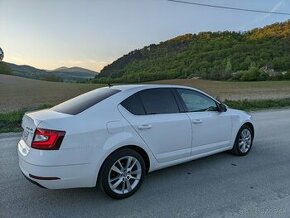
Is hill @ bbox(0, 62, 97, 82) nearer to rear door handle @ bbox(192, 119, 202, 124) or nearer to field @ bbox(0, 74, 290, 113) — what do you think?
field @ bbox(0, 74, 290, 113)

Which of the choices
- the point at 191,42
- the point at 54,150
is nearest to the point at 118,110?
the point at 54,150

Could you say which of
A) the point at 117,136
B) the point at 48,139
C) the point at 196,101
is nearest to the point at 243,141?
the point at 196,101

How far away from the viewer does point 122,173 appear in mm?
4051

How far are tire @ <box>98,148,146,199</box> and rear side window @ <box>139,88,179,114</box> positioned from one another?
71 cm

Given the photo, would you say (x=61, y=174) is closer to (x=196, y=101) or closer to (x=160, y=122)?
(x=160, y=122)

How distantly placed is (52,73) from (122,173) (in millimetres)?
106435

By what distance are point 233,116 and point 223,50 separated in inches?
3544

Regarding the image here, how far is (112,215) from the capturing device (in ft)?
11.7

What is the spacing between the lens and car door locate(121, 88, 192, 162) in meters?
4.22

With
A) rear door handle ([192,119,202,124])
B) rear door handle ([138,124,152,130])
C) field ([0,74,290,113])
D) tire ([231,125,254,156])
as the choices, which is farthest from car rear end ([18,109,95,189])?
field ([0,74,290,113])

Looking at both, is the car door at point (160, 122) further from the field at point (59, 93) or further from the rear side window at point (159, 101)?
the field at point (59, 93)

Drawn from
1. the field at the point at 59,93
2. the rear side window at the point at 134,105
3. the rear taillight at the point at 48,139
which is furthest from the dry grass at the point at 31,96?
the rear taillight at the point at 48,139

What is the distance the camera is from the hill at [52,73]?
92.1m

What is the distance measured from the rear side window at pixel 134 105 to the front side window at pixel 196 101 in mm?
847
